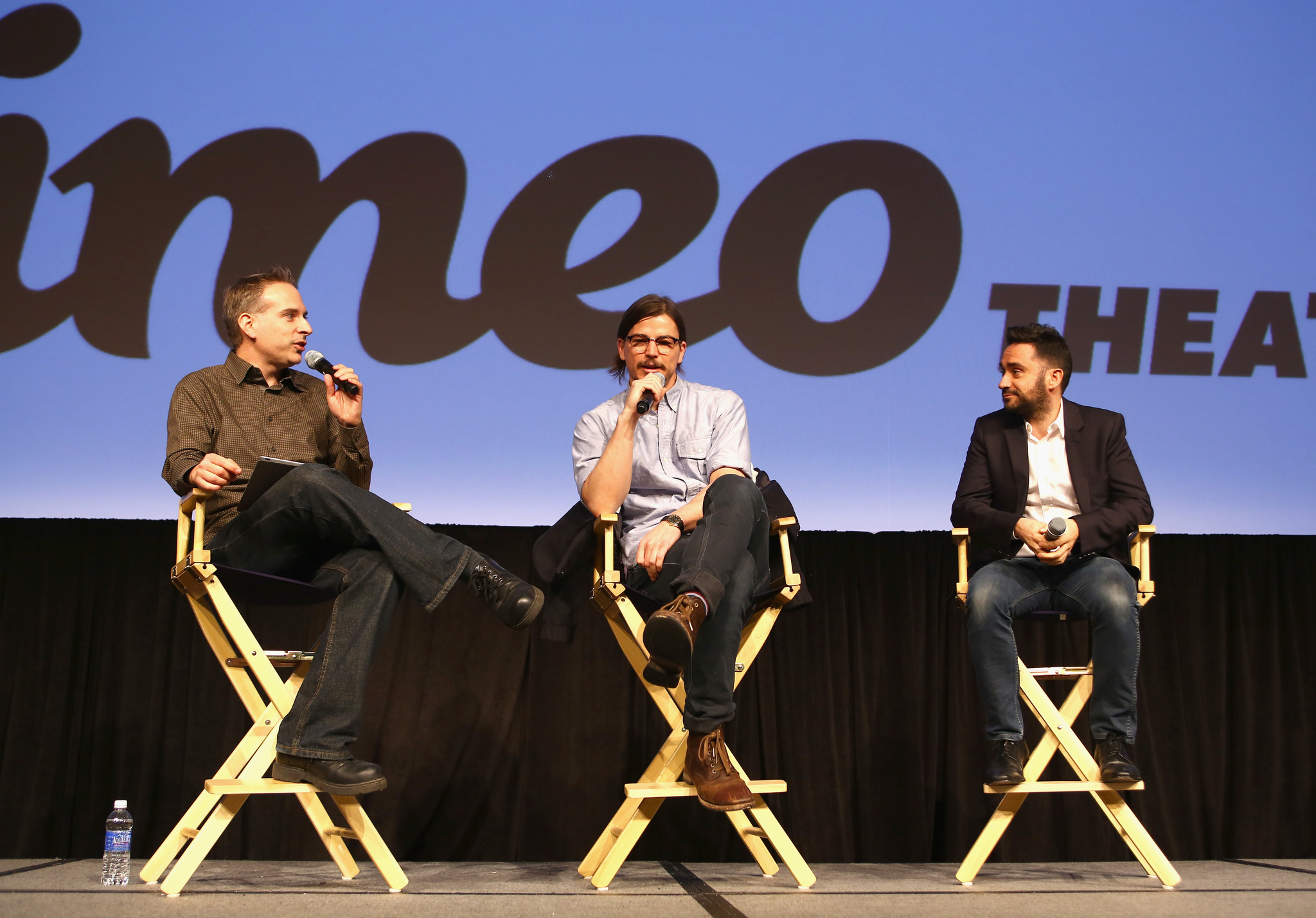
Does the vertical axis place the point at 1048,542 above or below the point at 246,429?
below

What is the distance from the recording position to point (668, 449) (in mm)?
2648

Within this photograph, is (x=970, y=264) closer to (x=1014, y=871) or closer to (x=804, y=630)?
(x=804, y=630)

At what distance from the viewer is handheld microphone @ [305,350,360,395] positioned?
239cm

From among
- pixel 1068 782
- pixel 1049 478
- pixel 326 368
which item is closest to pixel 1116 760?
pixel 1068 782

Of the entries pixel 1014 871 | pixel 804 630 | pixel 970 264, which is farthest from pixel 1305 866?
pixel 970 264

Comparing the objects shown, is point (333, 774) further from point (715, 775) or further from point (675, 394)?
point (675, 394)

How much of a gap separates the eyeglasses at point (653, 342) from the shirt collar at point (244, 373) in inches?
32.3

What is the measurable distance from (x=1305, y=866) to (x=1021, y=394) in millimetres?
1400

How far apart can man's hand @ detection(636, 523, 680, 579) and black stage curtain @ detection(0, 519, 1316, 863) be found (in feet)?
2.57

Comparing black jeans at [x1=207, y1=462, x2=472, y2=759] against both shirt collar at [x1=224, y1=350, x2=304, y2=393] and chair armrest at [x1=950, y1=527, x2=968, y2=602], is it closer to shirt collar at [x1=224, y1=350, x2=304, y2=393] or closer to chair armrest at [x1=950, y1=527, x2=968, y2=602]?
shirt collar at [x1=224, y1=350, x2=304, y2=393]

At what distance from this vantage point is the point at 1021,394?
2729 millimetres

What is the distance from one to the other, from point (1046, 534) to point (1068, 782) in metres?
0.56

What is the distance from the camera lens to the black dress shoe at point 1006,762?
229cm

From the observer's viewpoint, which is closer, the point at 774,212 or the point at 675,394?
the point at 675,394
